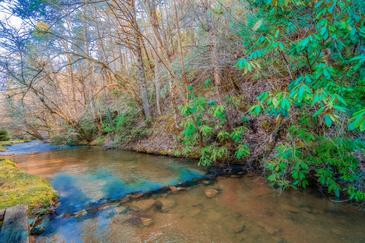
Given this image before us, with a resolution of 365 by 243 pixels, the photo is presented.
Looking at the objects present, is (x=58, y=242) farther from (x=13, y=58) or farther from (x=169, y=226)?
(x=13, y=58)

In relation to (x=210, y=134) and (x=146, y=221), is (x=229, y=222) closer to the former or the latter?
(x=146, y=221)

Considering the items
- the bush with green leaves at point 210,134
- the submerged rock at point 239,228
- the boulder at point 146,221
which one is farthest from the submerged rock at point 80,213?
the bush with green leaves at point 210,134

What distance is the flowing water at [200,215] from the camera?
3.03 meters

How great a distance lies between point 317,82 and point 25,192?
217 inches

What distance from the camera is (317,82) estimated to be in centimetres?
243

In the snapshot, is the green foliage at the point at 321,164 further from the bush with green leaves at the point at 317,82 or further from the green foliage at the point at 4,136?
the green foliage at the point at 4,136

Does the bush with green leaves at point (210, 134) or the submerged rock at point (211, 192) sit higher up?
the bush with green leaves at point (210, 134)

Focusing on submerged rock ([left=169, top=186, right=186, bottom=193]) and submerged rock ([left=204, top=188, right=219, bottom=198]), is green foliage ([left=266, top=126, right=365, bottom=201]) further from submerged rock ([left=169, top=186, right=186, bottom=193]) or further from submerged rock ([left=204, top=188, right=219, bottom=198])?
submerged rock ([left=169, top=186, right=186, bottom=193])

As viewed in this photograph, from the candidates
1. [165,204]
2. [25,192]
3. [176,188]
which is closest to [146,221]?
[165,204]

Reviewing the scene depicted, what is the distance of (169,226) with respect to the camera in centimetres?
339

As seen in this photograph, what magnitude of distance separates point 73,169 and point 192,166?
4123mm

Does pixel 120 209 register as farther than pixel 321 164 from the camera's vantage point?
Yes

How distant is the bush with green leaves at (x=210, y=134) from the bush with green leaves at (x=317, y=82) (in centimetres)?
140

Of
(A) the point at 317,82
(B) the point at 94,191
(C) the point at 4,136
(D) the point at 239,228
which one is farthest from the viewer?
(C) the point at 4,136
